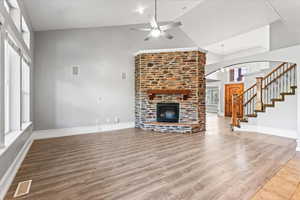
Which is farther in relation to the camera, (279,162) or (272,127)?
(272,127)

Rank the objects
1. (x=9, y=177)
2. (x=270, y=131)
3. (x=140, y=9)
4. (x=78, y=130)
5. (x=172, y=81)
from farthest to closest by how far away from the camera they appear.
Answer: (x=172, y=81) < (x=270, y=131) < (x=78, y=130) < (x=140, y=9) < (x=9, y=177)

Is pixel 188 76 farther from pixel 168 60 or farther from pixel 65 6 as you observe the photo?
pixel 65 6

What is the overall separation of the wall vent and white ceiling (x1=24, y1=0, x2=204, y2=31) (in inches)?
138

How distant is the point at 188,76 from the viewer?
617 centimetres

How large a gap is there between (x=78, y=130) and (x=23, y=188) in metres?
3.51

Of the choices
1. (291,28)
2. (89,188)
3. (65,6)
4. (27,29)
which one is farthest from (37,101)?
(291,28)

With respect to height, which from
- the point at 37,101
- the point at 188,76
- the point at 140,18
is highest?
the point at 140,18

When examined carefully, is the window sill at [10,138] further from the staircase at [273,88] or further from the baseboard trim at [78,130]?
the staircase at [273,88]

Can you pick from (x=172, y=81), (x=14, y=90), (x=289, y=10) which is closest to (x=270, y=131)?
(x=172, y=81)

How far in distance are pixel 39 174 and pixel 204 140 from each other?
150 inches

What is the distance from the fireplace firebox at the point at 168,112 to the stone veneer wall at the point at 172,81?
0.14 meters

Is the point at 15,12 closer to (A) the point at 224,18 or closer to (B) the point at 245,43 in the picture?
(A) the point at 224,18

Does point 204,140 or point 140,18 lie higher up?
point 140,18

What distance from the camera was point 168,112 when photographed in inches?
250
